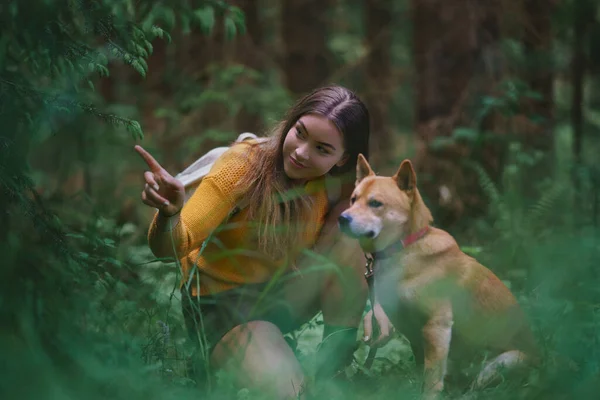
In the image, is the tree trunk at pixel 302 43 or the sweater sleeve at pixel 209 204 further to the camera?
the tree trunk at pixel 302 43

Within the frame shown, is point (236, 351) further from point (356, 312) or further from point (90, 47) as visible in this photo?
point (90, 47)

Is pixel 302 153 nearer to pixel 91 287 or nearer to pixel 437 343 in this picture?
pixel 437 343

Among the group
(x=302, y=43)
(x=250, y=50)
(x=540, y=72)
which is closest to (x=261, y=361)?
(x=540, y=72)

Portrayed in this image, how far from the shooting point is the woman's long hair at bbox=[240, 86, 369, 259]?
122 inches

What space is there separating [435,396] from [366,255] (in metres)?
0.74

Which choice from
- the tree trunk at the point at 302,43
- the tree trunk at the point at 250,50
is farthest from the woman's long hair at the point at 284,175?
the tree trunk at the point at 302,43

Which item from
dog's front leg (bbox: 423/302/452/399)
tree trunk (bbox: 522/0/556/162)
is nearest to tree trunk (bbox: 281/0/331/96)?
tree trunk (bbox: 522/0/556/162)

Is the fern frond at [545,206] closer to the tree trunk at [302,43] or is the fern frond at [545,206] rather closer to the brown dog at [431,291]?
the brown dog at [431,291]

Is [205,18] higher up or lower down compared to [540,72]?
higher up

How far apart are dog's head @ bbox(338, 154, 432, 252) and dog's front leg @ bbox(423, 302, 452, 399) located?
384 millimetres

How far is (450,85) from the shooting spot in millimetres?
6414

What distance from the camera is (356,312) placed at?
3201 mm

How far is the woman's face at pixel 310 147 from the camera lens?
3.03 meters

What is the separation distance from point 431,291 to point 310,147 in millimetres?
810
